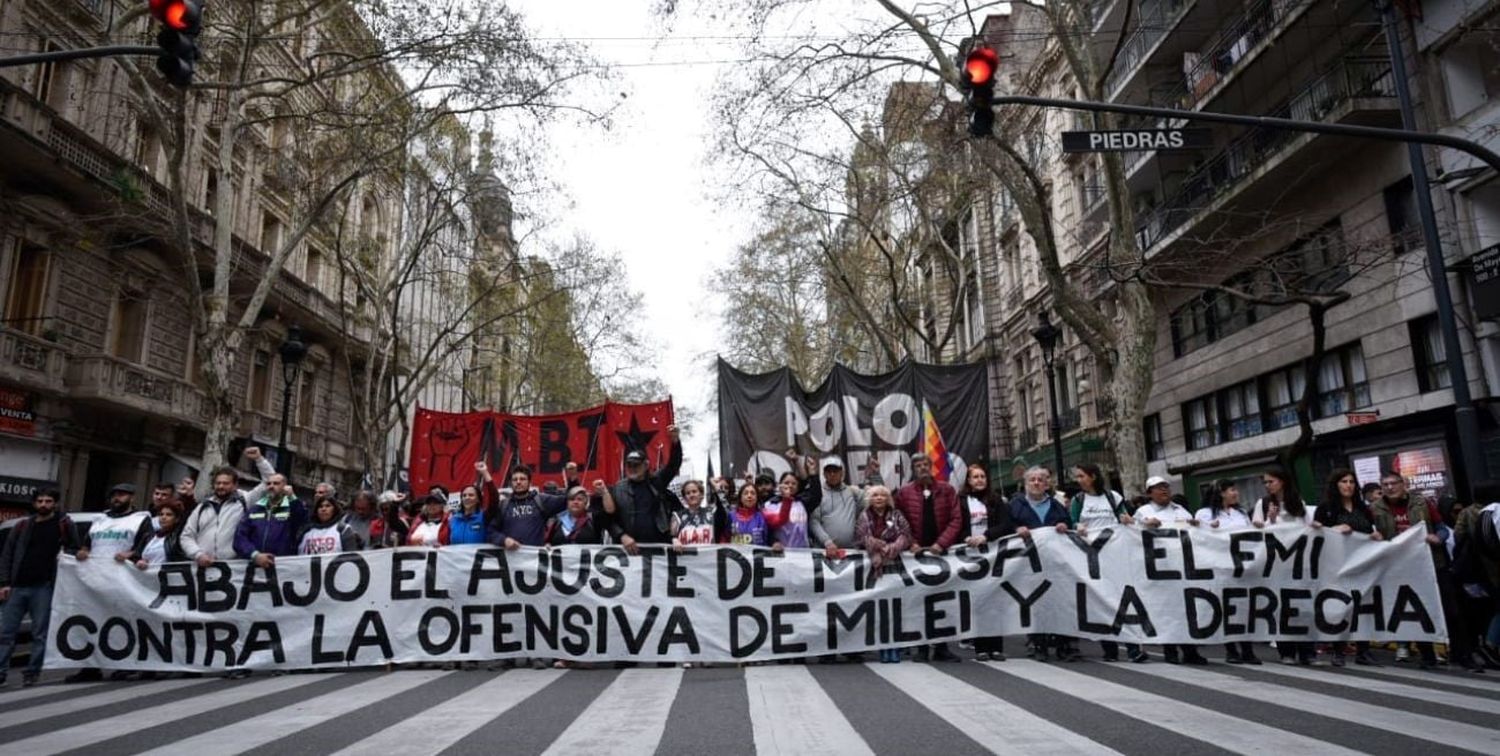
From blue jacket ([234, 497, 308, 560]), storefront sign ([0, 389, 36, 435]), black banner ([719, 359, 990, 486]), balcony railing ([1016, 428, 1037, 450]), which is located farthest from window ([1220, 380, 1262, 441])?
storefront sign ([0, 389, 36, 435])

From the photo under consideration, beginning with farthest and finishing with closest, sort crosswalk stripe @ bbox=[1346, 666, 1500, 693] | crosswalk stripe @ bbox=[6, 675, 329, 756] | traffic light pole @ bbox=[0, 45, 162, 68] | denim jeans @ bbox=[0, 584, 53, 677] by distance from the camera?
denim jeans @ bbox=[0, 584, 53, 677] → traffic light pole @ bbox=[0, 45, 162, 68] → crosswalk stripe @ bbox=[1346, 666, 1500, 693] → crosswalk stripe @ bbox=[6, 675, 329, 756]

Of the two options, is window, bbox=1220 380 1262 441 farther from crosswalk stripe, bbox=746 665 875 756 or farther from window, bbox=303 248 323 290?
window, bbox=303 248 323 290

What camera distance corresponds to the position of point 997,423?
4078 centimetres

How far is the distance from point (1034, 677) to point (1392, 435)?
14582 millimetres

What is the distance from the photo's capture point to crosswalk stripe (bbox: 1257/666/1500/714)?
569 centimetres

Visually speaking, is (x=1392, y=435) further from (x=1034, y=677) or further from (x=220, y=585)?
(x=220, y=585)

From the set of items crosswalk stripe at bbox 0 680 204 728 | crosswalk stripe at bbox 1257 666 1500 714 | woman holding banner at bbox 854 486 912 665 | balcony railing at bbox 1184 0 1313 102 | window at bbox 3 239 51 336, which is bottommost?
crosswalk stripe at bbox 1257 666 1500 714

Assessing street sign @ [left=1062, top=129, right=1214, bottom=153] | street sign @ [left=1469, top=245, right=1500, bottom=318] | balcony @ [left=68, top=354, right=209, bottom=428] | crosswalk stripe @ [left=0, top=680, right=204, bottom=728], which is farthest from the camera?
balcony @ [left=68, top=354, right=209, bottom=428]

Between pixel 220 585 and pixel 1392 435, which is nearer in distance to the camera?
pixel 220 585

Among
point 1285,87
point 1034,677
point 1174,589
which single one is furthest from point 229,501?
point 1285,87

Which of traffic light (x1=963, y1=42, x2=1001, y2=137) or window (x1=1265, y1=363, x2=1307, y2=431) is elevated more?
traffic light (x1=963, y1=42, x2=1001, y2=137)

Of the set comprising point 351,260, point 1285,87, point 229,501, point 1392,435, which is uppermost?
point 1285,87

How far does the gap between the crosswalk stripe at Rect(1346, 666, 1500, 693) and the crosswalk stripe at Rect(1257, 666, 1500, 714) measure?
373 mm

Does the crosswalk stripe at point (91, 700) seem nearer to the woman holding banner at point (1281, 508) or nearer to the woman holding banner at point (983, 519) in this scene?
the woman holding banner at point (983, 519)
